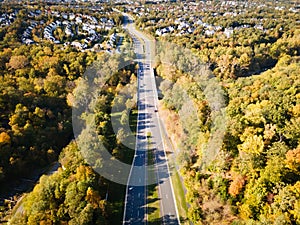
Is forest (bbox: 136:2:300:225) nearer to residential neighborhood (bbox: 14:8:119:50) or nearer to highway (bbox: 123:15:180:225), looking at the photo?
highway (bbox: 123:15:180:225)

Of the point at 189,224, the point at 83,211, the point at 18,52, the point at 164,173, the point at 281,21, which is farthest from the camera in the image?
the point at 281,21

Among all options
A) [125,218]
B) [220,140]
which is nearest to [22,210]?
[125,218]

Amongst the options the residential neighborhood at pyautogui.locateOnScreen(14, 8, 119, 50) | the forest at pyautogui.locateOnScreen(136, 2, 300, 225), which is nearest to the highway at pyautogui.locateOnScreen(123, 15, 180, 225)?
the forest at pyautogui.locateOnScreen(136, 2, 300, 225)

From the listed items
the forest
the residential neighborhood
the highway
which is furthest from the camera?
the residential neighborhood

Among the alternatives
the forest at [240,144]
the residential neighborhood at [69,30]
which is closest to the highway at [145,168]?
the forest at [240,144]

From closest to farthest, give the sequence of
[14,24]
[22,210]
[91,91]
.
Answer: [22,210]
[91,91]
[14,24]

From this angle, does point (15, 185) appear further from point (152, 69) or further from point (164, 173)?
point (152, 69)

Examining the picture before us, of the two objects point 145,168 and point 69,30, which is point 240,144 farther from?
point 69,30

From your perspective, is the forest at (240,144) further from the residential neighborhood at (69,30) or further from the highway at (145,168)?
the residential neighborhood at (69,30)
